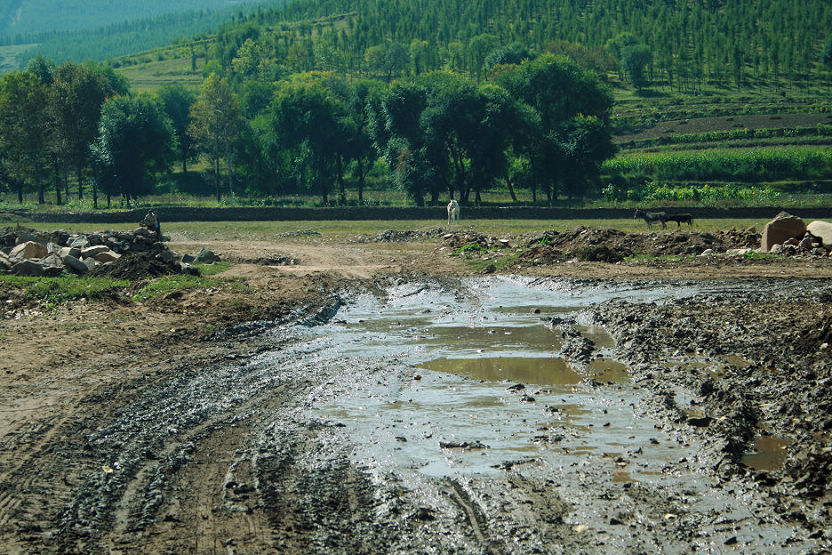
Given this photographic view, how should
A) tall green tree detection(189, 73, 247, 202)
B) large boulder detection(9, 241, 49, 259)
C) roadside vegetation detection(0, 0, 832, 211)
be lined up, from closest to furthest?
large boulder detection(9, 241, 49, 259) < roadside vegetation detection(0, 0, 832, 211) < tall green tree detection(189, 73, 247, 202)

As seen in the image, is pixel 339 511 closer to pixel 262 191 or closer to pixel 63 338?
pixel 63 338

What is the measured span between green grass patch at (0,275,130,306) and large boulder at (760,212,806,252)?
22.9 meters

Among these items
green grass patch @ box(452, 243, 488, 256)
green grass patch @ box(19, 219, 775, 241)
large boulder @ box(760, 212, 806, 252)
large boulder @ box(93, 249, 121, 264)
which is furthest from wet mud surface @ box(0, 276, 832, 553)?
green grass patch @ box(19, 219, 775, 241)

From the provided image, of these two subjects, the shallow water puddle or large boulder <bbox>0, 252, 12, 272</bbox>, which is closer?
the shallow water puddle

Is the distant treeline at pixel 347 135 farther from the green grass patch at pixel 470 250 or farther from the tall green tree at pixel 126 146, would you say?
the green grass patch at pixel 470 250

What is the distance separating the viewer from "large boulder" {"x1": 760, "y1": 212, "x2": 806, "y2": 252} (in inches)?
1252

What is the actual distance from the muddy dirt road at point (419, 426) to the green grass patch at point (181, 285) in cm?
72

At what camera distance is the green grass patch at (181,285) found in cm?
2401

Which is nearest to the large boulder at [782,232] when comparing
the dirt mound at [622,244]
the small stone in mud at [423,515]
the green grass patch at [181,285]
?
the dirt mound at [622,244]

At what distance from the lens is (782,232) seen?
104ft

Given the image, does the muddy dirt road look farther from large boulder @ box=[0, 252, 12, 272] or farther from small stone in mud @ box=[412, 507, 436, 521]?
large boulder @ box=[0, 252, 12, 272]

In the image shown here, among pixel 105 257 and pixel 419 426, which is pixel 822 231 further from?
pixel 105 257

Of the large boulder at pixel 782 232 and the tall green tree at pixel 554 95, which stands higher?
the tall green tree at pixel 554 95

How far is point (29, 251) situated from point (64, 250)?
121 cm
